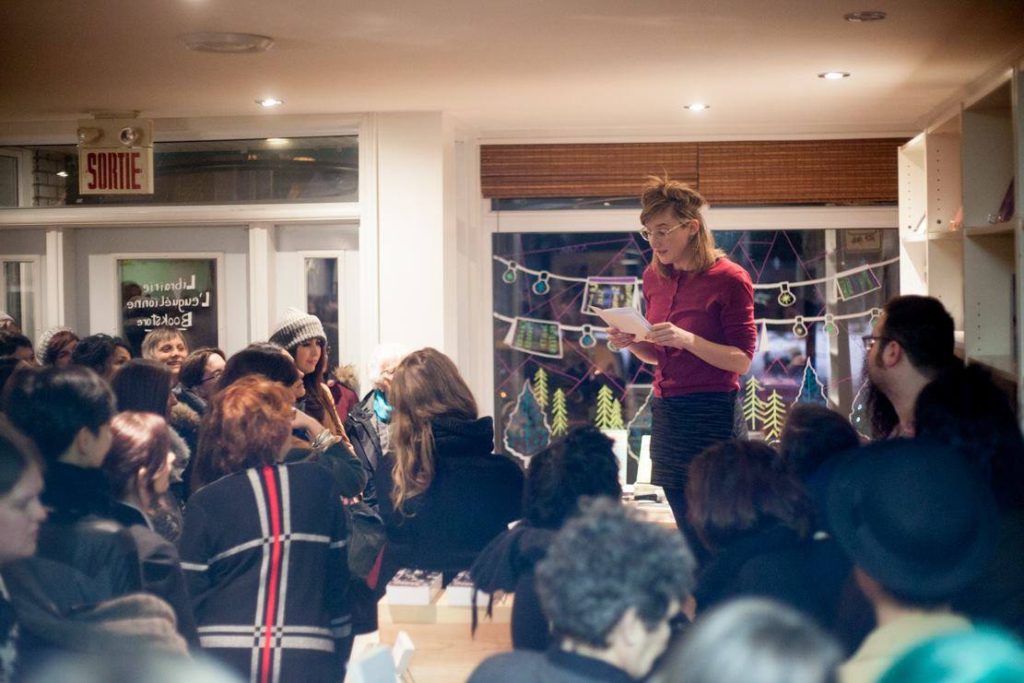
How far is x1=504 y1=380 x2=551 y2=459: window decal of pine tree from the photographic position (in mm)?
5895

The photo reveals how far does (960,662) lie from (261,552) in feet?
4.76

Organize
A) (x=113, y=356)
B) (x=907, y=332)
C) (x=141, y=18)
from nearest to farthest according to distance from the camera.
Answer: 1. (x=907, y=332)
2. (x=141, y=18)
3. (x=113, y=356)

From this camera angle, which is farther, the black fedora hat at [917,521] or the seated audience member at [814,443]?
the seated audience member at [814,443]

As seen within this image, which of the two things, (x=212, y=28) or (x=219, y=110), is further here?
(x=219, y=110)

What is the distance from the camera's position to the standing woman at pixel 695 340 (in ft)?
10.5

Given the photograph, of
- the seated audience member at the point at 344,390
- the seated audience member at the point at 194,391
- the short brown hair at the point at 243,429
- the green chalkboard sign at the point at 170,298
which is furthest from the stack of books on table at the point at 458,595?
the green chalkboard sign at the point at 170,298

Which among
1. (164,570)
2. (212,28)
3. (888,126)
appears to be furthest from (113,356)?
(888,126)

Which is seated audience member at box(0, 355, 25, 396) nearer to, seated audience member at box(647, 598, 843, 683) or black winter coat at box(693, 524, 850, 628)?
black winter coat at box(693, 524, 850, 628)

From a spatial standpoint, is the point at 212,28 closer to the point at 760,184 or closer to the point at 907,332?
the point at 907,332

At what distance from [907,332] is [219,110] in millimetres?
3392

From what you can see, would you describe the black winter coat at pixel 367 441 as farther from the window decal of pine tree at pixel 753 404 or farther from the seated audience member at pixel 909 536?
the window decal of pine tree at pixel 753 404

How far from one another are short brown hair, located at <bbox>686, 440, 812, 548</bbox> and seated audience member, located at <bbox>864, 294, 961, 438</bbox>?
23.5 inches

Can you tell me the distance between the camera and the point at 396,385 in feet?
11.2

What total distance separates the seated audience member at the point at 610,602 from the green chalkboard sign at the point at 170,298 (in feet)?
14.0
